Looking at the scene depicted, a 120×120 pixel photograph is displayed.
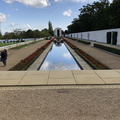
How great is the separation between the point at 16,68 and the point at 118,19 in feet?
99.2

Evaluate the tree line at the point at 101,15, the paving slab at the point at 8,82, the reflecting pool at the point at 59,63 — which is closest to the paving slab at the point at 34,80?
the paving slab at the point at 8,82

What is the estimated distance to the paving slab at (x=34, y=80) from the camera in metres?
6.34

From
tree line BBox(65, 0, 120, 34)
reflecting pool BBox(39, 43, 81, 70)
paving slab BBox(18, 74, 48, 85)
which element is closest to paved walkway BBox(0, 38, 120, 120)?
paving slab BBox(18, 74, 48, 85)

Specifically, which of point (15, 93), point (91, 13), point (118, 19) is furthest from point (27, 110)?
point (91, 13)

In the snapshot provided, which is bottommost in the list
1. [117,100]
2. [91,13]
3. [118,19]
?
[117,100]

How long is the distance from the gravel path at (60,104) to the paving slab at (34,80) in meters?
0.72

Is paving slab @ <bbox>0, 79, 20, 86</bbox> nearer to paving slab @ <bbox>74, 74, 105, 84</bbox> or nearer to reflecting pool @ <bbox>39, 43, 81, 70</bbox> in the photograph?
paving slab @ <bbox>74, 74, 105, 84</bbox>

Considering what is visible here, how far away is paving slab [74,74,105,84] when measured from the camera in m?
6.39

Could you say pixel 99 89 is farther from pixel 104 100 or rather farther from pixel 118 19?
pixel 118 19

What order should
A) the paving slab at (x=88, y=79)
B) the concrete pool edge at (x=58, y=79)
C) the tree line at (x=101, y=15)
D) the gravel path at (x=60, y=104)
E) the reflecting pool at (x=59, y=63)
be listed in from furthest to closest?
the tree line at (x=101, y=15) < the reflecting pool at (x=59, y=63) < the paving slab at (x=88, y=79) < the concrete pool edge at (x=58, y=79) < the gravel path at (x=60, y=104)

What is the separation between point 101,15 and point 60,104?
153 feet

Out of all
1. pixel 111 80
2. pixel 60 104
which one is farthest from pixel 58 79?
pixel 111 80

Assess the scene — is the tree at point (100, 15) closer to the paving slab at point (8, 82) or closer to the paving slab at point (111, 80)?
the paving slab at point (111, 80)

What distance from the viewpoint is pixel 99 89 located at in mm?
5664
